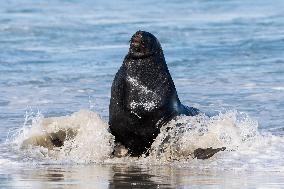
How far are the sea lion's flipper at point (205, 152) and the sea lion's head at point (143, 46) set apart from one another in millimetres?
1071

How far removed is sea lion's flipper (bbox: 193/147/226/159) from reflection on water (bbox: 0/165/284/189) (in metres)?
0.49

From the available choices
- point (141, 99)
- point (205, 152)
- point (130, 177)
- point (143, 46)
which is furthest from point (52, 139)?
point (130, 177)

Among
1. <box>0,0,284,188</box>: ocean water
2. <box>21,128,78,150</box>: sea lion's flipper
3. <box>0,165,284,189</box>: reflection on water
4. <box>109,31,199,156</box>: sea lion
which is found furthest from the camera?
<box>21,128,78,150</box>: sea lion's flipper

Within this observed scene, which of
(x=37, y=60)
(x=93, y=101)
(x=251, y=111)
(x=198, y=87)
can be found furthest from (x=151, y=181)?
(x=37, y=60)

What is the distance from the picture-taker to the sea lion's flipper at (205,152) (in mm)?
9930

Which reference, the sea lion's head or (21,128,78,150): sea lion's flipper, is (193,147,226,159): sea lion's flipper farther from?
(21,128,78,150): sea lion's flipper

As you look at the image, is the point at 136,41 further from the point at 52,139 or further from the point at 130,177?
the point at 130,177

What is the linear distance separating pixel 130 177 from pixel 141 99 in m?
1.59

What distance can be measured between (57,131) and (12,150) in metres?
0.63

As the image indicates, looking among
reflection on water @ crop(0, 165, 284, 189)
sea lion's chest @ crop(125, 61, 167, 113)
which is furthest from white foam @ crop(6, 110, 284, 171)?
reflection on water @ crop(0, 165, 284, 189)

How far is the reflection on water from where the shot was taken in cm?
831

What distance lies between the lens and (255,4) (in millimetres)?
33562

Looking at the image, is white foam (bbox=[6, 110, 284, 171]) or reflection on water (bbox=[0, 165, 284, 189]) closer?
reflection on water (bbox=[0, 165, 284, 189])

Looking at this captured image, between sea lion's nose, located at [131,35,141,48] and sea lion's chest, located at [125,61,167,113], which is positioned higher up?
sea lion's nose, located at [131,35,141,48]
